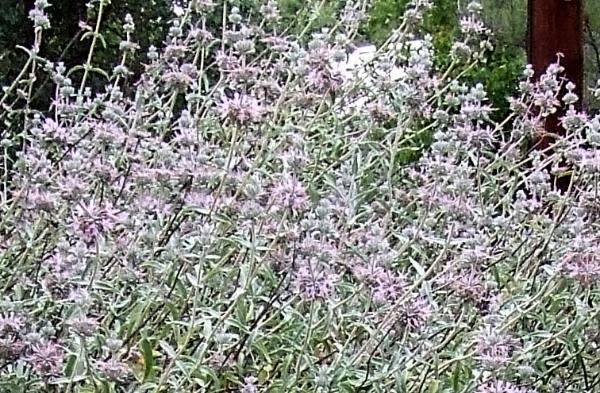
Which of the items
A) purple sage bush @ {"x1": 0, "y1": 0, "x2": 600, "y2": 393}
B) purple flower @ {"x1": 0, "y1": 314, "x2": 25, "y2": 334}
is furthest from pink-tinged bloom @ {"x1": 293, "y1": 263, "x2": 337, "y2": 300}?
purple flower @ {"x1": 0, "y1": 314, "x2": 25, "y2": 334}

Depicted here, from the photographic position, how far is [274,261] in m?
1.06

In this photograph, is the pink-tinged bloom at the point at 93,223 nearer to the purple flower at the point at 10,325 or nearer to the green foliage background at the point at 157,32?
the purple flower at the point at 10,325

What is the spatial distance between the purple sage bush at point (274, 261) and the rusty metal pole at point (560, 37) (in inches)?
28.1

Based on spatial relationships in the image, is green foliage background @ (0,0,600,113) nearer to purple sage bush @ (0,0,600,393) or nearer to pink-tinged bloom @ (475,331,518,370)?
purple sage bush @ (0,0,600,393)

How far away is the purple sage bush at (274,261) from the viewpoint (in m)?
0.97

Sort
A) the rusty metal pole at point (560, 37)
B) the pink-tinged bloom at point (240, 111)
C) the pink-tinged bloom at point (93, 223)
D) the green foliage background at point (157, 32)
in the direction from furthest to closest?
1. the green foliage background at point (157, 32)
2. the rusty metal pole at point (560, 37)
3. the pink-tinged bloom at point (240, 111)
4. the pink-tinged bloom at point (93, 223)

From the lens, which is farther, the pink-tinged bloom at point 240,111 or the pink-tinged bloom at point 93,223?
the pink-tinged bloom at point 240,111

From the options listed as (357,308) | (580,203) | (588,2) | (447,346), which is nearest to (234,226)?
(357,308)

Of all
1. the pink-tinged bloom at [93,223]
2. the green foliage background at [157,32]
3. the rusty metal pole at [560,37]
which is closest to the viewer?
the pink-tinged bloom at [93,223]

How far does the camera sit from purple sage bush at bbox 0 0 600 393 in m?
0.97

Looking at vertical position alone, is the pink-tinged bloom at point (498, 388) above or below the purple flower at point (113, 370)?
below

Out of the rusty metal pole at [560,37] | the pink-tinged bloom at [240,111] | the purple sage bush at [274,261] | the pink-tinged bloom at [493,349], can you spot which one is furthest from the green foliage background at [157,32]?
the pink-tinged bloom at [493,349]

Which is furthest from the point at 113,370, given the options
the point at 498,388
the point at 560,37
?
the point at 560,37

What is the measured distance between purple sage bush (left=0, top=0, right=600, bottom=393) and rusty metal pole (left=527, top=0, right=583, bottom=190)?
2.34 feet
